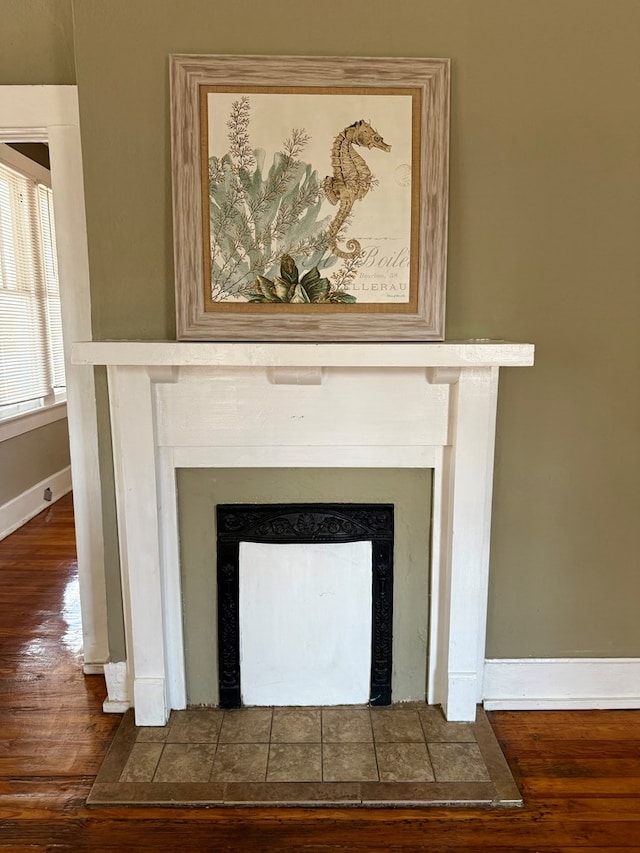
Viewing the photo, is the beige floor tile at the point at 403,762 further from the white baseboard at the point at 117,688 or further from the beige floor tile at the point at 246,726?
the white baseboard at the point at 117,688

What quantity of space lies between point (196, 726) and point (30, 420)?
285 centimetres

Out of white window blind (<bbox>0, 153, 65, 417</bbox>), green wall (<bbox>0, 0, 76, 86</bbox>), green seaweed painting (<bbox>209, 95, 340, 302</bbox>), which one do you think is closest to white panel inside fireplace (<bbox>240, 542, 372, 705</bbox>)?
green seaweed painting (<bbox>209, 95, 340, 302</bbox>)

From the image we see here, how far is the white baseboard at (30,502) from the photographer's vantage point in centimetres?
381

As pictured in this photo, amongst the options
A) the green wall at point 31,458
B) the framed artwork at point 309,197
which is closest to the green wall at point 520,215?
the framed artwork at point 309,197

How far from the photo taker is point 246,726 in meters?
2.02

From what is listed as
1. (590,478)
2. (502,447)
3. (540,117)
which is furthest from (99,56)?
(590,478)

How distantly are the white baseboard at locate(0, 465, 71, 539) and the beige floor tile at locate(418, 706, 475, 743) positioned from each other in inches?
114

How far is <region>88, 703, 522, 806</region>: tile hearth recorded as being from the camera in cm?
174

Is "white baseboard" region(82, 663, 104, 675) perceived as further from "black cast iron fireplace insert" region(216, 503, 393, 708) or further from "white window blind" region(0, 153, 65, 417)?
"white window blind" region(0, 153, 65, 417)

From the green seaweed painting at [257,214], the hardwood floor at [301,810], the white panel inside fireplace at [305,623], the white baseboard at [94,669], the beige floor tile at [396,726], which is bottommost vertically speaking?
the hardwood floor at [301,810]

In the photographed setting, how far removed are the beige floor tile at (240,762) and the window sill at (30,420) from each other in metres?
2.66

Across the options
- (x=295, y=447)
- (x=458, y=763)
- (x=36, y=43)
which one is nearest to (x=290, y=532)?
(x=295, y=447)

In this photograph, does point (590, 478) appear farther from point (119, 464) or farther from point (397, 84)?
point (119, 464)

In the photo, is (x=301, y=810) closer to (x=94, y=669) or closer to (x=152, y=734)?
(x=152, y=734)
